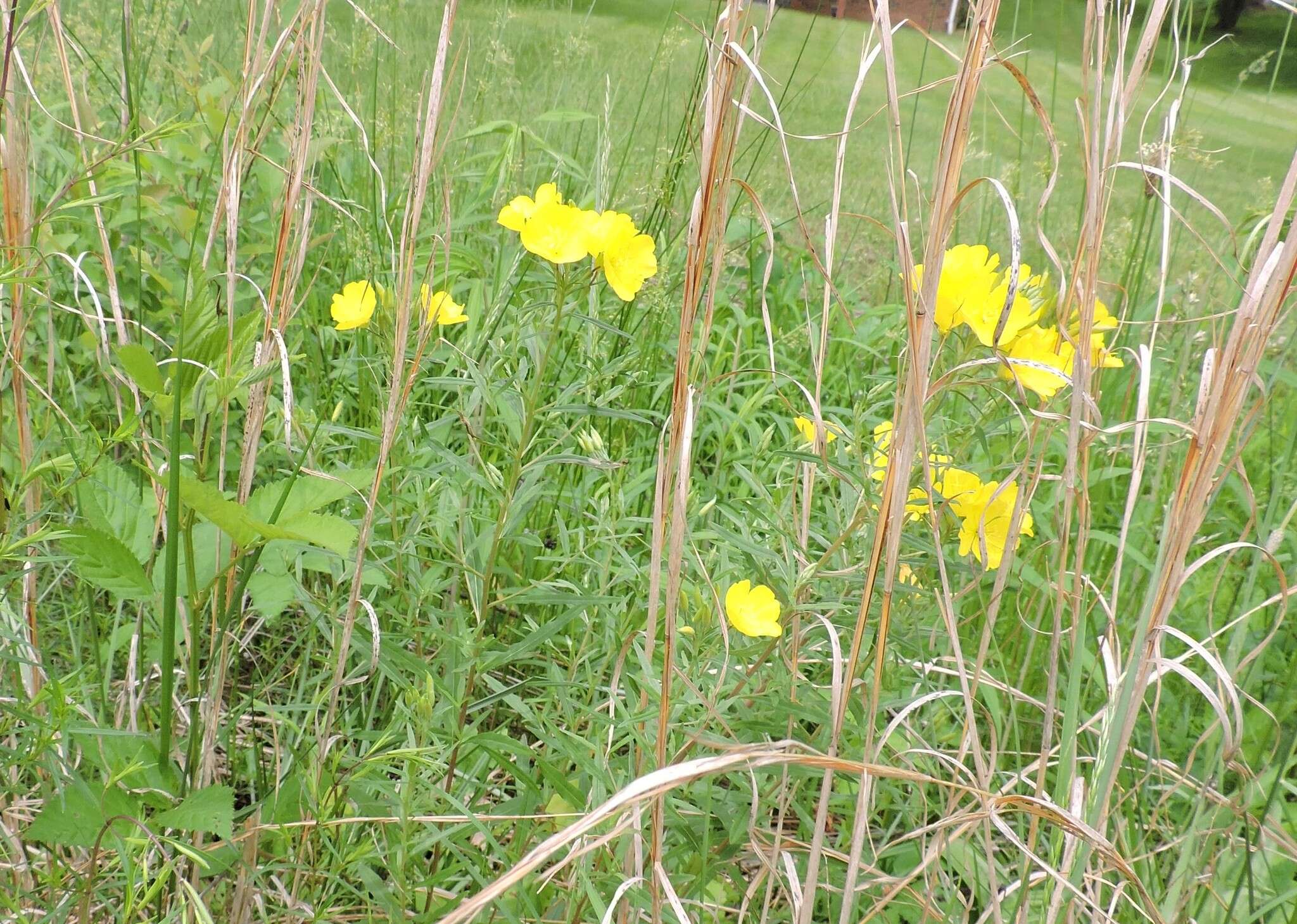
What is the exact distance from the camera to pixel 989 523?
1185 mm

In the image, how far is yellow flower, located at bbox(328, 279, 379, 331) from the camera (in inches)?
54.7

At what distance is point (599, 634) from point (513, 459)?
0.25 metres

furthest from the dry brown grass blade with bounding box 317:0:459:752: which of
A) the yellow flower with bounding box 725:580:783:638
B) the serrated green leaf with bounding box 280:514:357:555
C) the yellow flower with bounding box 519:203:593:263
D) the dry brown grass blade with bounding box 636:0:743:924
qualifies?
the yellow flower with bounding box 725:580:783:638

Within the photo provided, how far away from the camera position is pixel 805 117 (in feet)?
14.7

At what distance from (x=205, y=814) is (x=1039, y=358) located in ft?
3.13

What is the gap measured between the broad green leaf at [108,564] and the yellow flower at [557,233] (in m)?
0.53

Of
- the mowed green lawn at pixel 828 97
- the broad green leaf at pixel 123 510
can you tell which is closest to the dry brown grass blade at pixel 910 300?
the mowed green lawn at pixel 828 97

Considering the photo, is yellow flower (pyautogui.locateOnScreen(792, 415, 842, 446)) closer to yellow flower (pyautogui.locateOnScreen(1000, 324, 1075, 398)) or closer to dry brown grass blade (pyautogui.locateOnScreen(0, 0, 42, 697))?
yellow flower (pyautogui.locateOnScreen(1000, 324, 1075, 398))

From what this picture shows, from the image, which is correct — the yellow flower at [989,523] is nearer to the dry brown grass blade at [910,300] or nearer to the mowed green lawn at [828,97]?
the dry brown grass blade at [910,300]

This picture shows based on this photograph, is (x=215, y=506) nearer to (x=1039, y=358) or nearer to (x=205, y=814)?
→ (x=205, y=814)

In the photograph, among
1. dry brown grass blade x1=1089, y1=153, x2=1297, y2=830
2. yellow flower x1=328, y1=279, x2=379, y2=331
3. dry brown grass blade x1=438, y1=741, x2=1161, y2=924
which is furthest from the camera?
yellow flower x1=328, y1=279, x2=379, y2=331

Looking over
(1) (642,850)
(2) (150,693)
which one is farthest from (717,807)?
(2) (150,693)

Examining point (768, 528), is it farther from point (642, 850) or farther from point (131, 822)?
point (131, 822)

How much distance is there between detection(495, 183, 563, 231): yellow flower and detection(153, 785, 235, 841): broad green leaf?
665mm
